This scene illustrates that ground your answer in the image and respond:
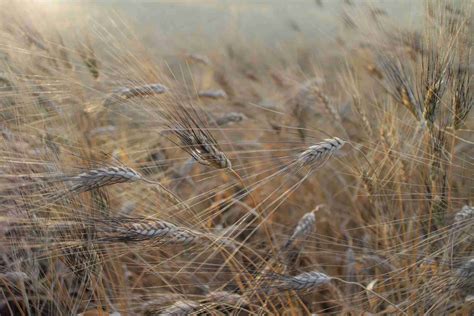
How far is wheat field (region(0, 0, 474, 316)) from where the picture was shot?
3.82 feet

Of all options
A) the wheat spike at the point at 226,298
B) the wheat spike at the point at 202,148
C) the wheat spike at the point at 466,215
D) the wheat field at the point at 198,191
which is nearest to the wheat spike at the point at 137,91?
the wheat field at the point at 198,191

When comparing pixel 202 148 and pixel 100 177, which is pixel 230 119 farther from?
pixel 100 177

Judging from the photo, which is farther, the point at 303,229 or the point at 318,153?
the point at 303,229

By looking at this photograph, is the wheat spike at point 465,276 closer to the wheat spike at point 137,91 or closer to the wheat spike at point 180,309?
the wheat spike at point 180,309

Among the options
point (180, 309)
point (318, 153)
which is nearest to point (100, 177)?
point (180, 309)

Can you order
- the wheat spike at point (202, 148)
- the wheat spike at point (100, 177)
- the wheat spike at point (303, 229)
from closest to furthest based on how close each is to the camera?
the wheat spike at point (100, 177) → the wheat spike at point (202, 148) → the wheat spike at point (303, 229)

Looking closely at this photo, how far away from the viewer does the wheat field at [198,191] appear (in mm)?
1165

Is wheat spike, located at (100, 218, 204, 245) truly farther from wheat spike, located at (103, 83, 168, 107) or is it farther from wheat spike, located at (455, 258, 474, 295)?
wheat spike, located at (455, 258, 474, 295)

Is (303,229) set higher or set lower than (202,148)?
lower

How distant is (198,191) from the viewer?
205 centimetres

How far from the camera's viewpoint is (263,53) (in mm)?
4047

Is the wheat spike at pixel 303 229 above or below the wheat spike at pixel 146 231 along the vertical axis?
below

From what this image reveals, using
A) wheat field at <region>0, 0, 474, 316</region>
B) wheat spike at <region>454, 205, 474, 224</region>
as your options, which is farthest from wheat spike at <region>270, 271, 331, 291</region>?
wheat spike at <region>454, 205, 474, 224</region>

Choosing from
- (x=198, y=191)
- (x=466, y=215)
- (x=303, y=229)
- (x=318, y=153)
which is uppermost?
(x=318, y=153)
